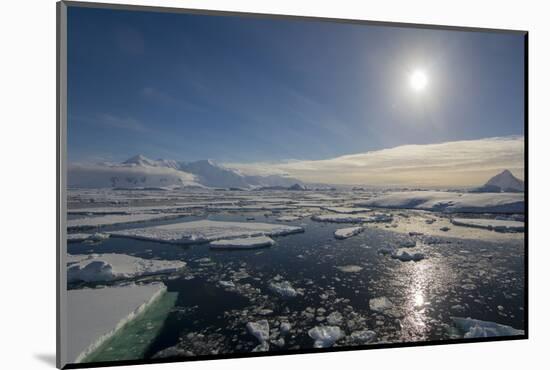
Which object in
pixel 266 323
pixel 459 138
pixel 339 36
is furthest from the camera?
pixel 459 138

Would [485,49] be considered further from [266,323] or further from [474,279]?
[266,323]

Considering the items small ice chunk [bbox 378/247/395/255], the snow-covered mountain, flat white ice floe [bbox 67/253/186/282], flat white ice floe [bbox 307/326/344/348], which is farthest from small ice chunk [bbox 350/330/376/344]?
the snow-covered mountain

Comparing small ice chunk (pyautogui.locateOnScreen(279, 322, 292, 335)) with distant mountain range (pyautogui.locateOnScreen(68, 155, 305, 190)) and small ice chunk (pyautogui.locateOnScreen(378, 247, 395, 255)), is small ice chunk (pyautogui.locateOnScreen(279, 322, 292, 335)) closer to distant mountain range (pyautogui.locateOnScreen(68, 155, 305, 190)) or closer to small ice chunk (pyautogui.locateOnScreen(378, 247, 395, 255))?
small ice chunk (pyautogui.locateOnScreen(378, 247, 395, 255))

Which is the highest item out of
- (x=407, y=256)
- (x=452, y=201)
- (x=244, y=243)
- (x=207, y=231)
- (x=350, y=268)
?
(x=452, y=201)

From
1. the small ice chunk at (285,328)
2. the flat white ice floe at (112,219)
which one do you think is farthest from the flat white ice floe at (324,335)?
the flat white ice floe at (112,219)

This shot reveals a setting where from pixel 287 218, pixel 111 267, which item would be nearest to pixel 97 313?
pixel 111 267

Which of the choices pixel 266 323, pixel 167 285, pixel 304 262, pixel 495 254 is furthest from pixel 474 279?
pixel 167 285

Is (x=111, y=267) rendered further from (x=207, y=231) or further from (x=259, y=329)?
(x=259, y=329)
